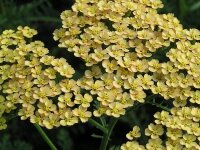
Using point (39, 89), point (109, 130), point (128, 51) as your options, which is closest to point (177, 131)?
point (109, 130)

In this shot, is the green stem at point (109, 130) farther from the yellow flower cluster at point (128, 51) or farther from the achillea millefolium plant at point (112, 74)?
the yellow flower cluster at point (128, 51)

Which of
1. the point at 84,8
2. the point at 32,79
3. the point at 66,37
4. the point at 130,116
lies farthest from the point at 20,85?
the point at 130,116

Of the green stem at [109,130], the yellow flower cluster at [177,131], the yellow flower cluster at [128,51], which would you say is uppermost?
the yellow flower cluster at [128,51]

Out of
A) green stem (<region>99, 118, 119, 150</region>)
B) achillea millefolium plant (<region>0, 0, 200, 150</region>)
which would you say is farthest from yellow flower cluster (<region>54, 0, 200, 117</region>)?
green stem (<region>99, 118, 119, 150</region>)

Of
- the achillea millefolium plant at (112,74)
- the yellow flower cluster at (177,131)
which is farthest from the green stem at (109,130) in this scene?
the yellow flower cluster at (177,131)

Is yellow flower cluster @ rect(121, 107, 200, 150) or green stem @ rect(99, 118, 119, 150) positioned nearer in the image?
yellow flower cluster @ rect(121, 107, 200, 150)

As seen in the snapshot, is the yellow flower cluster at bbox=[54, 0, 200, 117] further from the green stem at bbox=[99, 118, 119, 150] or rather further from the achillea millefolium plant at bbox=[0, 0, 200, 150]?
the green stem at bbox=[99, 118, 119, 150]

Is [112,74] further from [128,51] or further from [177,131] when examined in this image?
[177,131]
